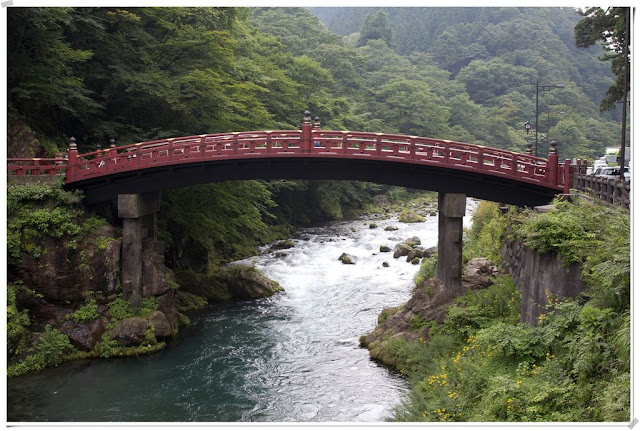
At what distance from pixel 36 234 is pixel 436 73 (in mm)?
79291

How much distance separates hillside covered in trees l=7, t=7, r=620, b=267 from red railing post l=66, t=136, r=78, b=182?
2785 mm

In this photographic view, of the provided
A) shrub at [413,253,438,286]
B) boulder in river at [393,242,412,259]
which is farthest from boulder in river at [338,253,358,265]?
shrub at [413,253,438,286]

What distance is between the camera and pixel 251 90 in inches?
1511

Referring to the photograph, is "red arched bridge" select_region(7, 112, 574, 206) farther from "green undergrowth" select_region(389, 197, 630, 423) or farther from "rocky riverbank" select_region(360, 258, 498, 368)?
"green undergrowth" select_region(389, 197, 630, 423)

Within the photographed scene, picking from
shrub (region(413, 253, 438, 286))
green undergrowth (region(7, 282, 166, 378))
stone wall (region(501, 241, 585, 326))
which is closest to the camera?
stone wall (region(501, 241, 585, 326))

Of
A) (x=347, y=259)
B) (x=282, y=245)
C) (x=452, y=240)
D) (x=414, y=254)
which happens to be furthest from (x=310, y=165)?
(x=282, y=245)

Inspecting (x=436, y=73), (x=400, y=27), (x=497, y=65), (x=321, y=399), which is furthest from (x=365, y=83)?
(x=321, y=399)

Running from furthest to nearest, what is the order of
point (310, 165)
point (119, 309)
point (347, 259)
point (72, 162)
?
point (347, 259) → point (310, 165) → point (72, 162) → point (119, 309)

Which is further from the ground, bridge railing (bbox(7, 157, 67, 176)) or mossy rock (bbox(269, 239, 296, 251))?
bridge railing (bbox(7, 157, 67, 176))

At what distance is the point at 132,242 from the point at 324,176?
787 cm

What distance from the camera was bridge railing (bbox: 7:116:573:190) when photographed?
76.0 ft

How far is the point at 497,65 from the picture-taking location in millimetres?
98688

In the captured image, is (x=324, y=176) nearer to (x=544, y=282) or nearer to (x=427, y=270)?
(x=427, y=270)

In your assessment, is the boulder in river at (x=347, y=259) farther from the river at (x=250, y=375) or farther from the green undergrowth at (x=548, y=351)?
the green undergrowth at (x=548, y=351)
